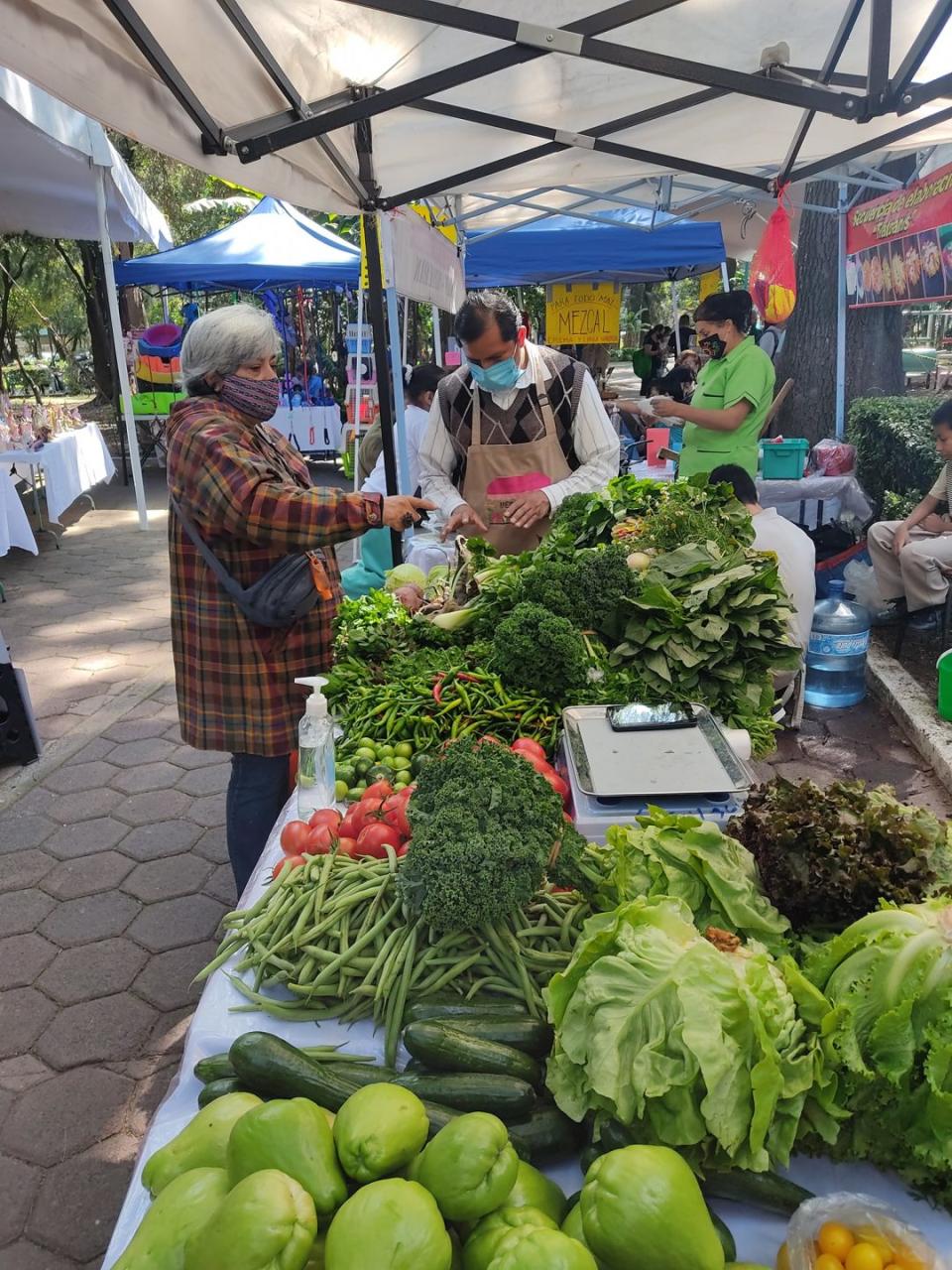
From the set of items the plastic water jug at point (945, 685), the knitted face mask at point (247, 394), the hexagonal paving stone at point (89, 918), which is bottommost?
the hexagonal paving stone at point (89, 918)

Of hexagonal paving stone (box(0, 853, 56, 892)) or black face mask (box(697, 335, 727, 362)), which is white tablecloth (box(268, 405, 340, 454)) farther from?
hexagonal paving stone (box(0, 853, 56, 892))

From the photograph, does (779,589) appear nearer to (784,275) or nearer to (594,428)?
(594,428)

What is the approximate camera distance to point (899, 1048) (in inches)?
48.8

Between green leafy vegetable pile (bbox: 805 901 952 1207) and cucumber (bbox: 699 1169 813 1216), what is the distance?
0.08 meters

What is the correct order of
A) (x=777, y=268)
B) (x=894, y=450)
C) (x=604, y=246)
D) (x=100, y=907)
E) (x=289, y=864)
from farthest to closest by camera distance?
(x=604, y=246), (x=894, y=450), (x=777, y=268), (x=100, y=907), (x=289, y=864)

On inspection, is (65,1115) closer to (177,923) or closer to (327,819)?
(177,923)

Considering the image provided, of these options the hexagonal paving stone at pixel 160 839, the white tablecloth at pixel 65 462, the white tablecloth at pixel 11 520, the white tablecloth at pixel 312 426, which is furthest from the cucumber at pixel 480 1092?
the white tablecloth at pixel 312 426

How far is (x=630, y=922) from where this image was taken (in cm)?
140

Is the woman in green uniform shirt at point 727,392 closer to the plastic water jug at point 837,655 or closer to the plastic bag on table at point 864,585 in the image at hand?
the plastic water jug at point 837,655

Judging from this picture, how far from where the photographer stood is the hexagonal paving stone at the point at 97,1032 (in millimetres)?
2947

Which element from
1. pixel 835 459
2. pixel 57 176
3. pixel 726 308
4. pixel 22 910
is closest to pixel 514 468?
pixel 726 308

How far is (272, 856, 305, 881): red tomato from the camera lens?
6.31 ft

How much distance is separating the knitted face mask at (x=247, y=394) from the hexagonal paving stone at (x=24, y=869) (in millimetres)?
2465

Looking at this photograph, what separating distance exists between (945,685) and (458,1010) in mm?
4441
